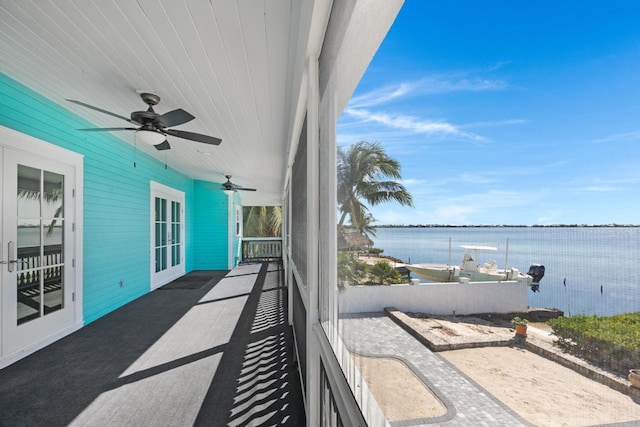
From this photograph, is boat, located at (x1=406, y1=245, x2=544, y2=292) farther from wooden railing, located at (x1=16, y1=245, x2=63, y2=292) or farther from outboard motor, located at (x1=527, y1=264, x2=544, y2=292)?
wooden railing, located at (x1=16, y1=245, x2=63, y2=292)

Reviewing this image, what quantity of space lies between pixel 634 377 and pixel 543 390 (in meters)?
0.08

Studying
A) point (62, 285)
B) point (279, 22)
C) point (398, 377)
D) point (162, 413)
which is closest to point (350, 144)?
point (398, 377)

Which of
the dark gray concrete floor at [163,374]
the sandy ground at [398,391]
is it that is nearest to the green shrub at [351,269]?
the sandy ground at [398,391]

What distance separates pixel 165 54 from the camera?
2.31m

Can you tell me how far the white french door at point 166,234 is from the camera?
6.23m

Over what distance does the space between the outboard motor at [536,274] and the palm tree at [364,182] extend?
9.0 inches

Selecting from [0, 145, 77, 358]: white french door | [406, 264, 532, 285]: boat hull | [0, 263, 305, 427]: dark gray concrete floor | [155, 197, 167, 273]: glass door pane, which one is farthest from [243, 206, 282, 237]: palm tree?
[406, 264, 532, 285]: boat hull

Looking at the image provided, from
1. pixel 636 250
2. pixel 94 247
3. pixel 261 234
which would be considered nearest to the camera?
pixel 636 250

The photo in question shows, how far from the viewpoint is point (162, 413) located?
7.09ft

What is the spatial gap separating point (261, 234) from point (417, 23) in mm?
15878

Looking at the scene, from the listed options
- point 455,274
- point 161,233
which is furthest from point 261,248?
point 455,274

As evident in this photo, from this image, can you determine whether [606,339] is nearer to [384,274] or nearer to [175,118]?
[384,274]

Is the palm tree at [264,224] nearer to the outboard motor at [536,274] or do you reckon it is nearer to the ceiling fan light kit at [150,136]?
the ceiling fan light kit at [150,136]

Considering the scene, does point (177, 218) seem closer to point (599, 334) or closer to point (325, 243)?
point (325, 243)
